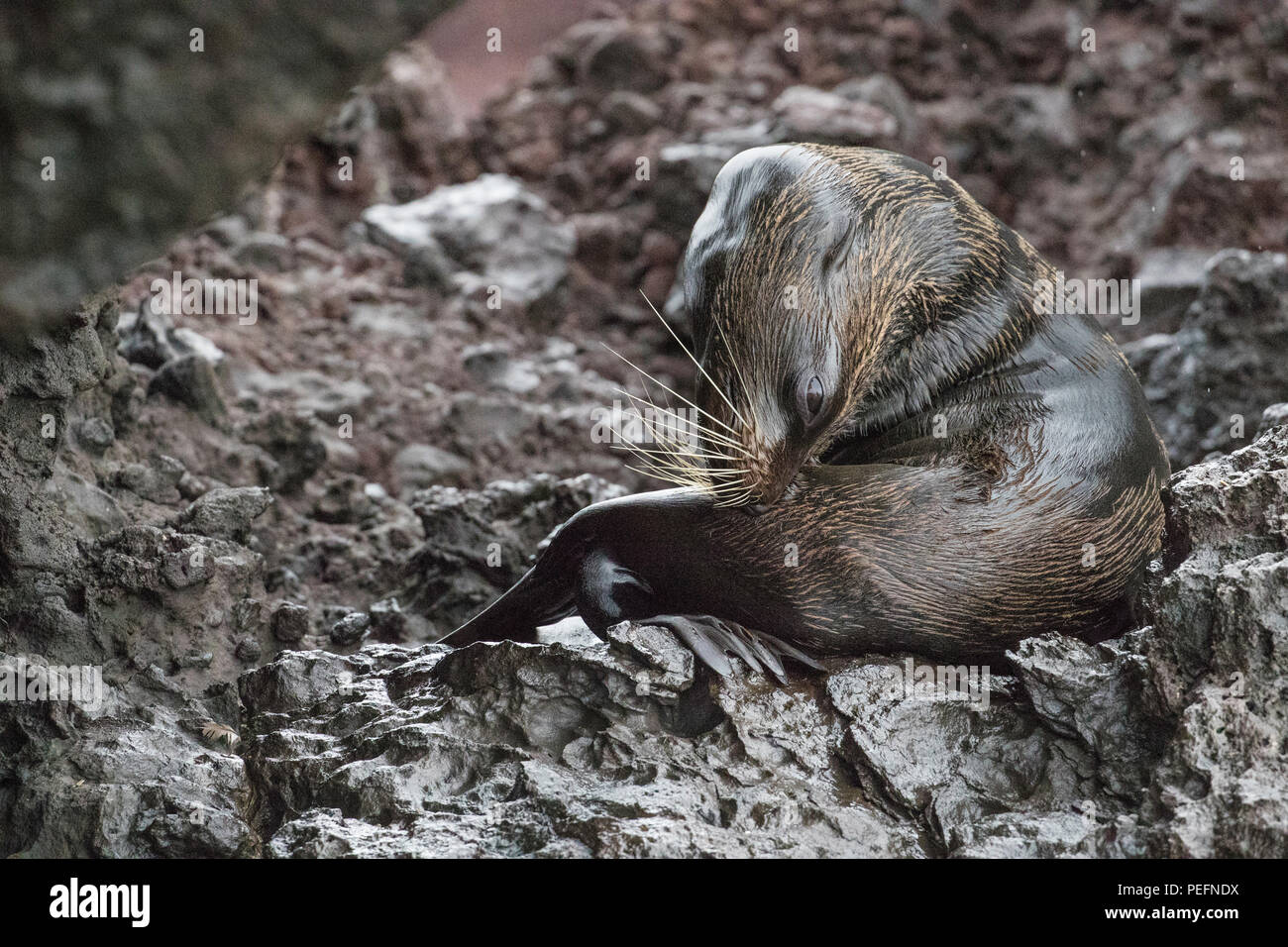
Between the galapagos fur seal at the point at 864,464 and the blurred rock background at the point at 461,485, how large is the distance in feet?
0.71

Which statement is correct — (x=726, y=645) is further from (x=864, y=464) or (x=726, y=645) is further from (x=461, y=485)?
(x=461, y=485)

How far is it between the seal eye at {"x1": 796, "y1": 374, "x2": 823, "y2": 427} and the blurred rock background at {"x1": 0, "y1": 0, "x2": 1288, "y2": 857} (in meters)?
0.67

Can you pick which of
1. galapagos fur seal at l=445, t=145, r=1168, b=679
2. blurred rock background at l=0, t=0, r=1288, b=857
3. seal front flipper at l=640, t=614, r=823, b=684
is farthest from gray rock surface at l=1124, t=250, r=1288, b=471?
seal front flipper at l=640, t=614, r=823, b=684

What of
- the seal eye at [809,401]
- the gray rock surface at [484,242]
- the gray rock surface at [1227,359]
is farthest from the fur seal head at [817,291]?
the gray rock surface at [484,242]

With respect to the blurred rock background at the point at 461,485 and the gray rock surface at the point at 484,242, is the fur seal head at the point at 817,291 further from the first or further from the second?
the gray rock surface at the point at 484,242

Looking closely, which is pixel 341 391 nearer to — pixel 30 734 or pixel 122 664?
pixel 122 664

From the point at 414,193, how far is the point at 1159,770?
7.14 meters

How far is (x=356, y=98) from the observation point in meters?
8.83

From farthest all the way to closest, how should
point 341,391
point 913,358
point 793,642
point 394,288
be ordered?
point 394,288, point 341,391, point 913,358, point 793,642

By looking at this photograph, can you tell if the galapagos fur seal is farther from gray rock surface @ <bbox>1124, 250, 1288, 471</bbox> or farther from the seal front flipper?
gray rock surface @ <bbox>1124, 250, 1288, 471</bbox>

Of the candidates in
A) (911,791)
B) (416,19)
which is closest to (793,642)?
(911,791)

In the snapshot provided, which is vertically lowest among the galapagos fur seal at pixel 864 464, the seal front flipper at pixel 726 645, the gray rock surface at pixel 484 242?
the seal front flipper at pixel 726 645

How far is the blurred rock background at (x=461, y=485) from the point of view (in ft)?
6.23

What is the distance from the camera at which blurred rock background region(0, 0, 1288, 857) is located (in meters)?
1.90
